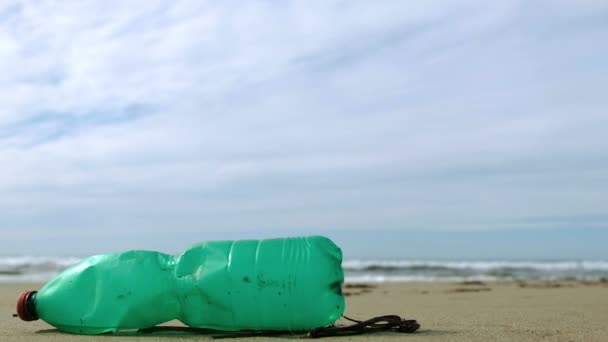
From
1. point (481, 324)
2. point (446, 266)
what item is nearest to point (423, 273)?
point (446, 266)

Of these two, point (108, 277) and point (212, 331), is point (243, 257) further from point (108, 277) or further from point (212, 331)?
point (108, 277)

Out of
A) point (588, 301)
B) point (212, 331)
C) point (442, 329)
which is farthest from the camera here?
point (588, 301)

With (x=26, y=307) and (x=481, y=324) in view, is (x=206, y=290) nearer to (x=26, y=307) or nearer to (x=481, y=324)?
(x=26, y=307)

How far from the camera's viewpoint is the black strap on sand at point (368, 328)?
3172 millimetres

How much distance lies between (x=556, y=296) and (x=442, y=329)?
3.72m

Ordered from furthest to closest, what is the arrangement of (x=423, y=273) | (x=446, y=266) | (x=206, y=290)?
(x=446, y=266), (x=423, y=273), (x=206, y=290)

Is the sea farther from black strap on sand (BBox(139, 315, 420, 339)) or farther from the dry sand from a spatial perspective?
black strap on sand (BBox(139, 315, 420, 339))

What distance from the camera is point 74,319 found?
3262 mm

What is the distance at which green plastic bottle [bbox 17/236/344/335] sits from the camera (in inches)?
124

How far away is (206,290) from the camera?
3182 mm

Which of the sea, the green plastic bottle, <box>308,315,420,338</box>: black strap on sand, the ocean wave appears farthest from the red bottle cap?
the ocean wave

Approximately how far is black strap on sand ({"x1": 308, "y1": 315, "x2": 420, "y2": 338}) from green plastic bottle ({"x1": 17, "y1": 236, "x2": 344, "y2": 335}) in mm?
51

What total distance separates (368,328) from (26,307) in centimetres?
162

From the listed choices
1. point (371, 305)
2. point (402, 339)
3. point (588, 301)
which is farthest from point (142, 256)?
point (588, 301)
